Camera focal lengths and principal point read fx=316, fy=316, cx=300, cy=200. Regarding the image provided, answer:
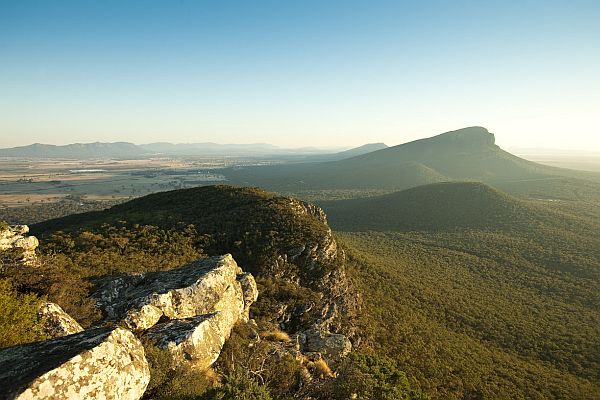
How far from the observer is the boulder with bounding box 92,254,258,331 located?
495 inches

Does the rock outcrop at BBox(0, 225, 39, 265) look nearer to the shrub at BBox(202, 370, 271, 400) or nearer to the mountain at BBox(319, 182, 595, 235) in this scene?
the shrub at BBox(202, 370, 271, 400)

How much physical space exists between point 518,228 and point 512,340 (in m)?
56.0

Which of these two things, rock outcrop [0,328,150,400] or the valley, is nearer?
rock outcrop [0,328,150,400]

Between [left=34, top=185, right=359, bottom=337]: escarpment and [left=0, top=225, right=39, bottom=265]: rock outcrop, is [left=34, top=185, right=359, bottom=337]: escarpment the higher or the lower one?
the lower one

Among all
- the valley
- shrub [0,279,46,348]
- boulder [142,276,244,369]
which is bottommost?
the valley

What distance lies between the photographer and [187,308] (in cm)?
1409

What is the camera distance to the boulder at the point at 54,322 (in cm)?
1009

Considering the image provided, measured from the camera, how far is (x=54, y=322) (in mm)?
10391

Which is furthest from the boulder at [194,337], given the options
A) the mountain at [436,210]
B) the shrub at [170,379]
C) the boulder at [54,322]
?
the mountain at [436,210]

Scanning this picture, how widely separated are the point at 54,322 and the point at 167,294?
13.3 ft

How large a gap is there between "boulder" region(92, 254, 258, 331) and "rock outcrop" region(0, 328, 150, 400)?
450cm

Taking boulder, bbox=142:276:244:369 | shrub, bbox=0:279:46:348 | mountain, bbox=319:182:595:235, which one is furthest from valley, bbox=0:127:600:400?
mountain, bbox=319:182:595:235

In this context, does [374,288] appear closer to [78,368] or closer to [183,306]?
[183,306]

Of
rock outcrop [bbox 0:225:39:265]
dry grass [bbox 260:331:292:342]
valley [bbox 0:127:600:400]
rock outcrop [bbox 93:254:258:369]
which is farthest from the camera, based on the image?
dry grass [bbox 260:331:292:342]
